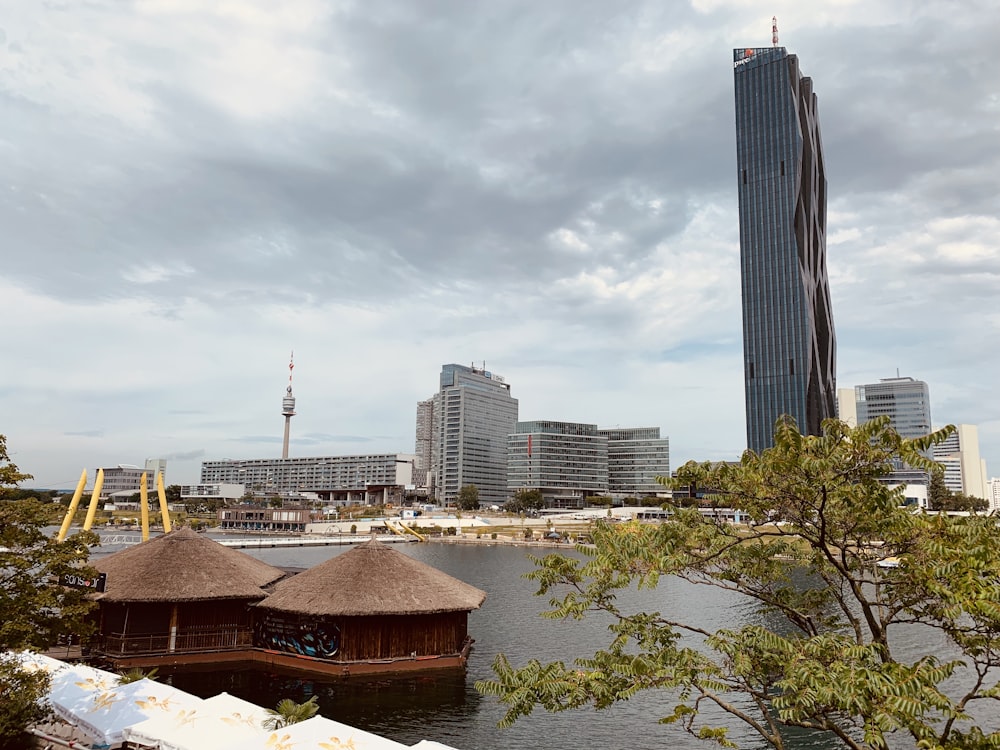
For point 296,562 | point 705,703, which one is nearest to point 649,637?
point 705,703

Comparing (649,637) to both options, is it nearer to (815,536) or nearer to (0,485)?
(815,536)

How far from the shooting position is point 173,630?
31703 millimetres

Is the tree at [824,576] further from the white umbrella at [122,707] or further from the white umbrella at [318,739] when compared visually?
the white umbrella at [122,707]

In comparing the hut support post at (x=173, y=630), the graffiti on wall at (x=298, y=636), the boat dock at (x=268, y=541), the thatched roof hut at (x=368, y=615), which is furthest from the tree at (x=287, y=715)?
the boat dock at (x=268, y=541)

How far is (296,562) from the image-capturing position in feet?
291

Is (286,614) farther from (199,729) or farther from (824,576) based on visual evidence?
(824,576)

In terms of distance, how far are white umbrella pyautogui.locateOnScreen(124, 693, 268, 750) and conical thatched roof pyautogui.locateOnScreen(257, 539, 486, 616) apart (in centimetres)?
→ 957

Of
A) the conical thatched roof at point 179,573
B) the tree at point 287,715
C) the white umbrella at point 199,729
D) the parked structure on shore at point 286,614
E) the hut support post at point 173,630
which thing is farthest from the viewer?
the hut support post at point 173,630

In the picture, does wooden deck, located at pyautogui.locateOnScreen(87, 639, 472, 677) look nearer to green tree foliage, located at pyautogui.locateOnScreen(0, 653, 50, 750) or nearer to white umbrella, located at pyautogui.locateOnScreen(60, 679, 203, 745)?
white umbrella, located at pyautogui.locateOnScreen(60, 679, 203, 745)

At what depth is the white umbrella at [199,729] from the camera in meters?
18.3

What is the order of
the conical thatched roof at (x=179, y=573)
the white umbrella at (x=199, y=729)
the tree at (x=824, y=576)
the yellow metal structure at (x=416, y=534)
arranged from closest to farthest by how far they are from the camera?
the tree at (x=824, y=576), the white umbrella at (x=199, y=729), the conical thatched roof at (x=179, y=573), the yellow metal structure at (x=416, y=534)

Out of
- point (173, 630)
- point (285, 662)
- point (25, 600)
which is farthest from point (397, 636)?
point (25, 600)

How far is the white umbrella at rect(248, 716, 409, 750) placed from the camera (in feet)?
55.4

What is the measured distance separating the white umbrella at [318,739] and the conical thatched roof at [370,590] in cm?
1167
